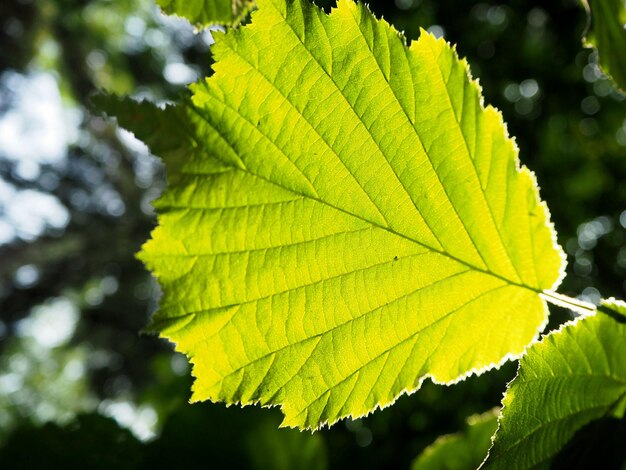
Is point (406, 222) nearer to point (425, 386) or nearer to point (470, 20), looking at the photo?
point (425, 386)

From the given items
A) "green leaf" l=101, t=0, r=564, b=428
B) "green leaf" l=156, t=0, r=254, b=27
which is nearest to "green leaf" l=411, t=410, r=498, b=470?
"green leaf" l=101, t=0, r=564, b=428

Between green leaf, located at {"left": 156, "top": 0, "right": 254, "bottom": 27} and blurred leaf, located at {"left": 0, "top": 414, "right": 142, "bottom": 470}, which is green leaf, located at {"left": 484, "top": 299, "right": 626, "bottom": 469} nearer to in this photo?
green leaf, located at {"left": 156, "top": 0, "right": 254, "bottom": 27}

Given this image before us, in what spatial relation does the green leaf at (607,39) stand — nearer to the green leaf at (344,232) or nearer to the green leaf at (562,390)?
the green leaf at (344,232)

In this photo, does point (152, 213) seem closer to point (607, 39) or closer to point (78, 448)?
point (78, 448)

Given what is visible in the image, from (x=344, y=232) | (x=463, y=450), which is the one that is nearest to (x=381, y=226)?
(x=344, y=232)

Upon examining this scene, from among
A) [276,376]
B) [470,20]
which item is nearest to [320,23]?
[276,376]
